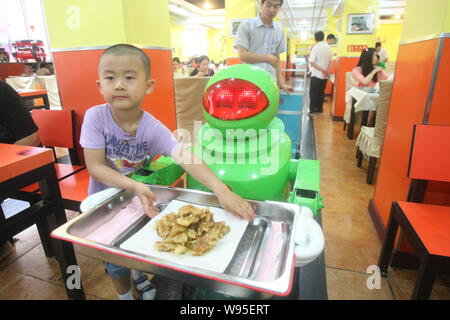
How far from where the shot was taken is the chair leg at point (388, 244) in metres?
1.36

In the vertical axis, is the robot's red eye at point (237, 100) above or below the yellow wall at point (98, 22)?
below

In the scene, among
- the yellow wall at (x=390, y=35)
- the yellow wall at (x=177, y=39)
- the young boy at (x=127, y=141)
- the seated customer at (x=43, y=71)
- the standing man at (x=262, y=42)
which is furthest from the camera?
the yellow wall at (x=390, y=35)

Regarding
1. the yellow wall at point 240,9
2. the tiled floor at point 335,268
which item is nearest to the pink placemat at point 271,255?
the tiled floor at point 335,268

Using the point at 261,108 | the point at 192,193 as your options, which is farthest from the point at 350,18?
the point at 192,193

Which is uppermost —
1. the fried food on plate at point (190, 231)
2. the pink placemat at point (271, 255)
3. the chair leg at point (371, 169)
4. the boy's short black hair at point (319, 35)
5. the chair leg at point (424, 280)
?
the boy's short black hair at point (319, 35)

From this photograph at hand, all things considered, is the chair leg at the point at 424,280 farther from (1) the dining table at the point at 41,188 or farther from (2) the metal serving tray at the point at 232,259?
(1) the dining table at the point at 41,188

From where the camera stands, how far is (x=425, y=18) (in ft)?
4.49

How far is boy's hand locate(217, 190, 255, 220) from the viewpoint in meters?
0.72

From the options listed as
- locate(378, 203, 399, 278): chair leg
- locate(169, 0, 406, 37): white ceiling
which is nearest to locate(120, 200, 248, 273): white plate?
locate(378, 203, 399, 278): chair leg

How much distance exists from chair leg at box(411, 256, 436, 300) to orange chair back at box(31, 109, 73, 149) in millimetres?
1965

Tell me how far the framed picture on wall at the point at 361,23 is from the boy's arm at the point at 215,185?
5.55 m

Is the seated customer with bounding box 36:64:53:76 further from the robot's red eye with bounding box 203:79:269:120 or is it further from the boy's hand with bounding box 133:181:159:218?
the boy's hand with bounding box 133:181:159:218

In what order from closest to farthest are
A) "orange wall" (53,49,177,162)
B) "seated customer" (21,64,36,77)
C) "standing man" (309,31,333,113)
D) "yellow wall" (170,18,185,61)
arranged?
"orange wall" (53,49,177,162) < "standing man" (309,31,333,113) < "seated customer" (21,64,36,77) < "yellow wall" (170,18,185,61)

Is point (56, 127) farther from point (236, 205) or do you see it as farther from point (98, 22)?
point (236, 205)
